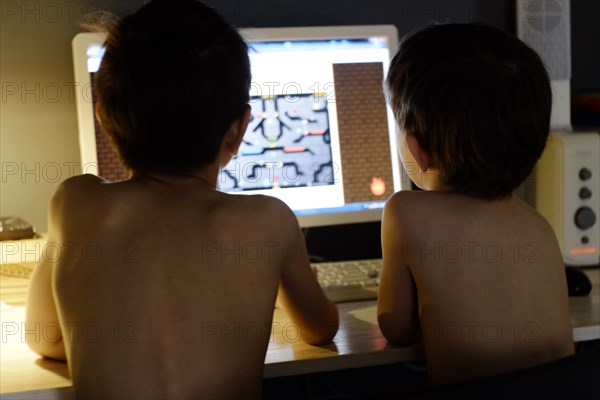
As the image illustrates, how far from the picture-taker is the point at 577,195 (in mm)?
1690

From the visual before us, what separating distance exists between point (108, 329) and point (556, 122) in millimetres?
1247

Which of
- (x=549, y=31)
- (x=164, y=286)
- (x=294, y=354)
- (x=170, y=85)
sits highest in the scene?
(x=549, y=31)

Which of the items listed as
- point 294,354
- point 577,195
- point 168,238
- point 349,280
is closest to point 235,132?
point 168,238

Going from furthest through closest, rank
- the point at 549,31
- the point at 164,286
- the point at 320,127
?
the point at 549,31
the point at 320,127
the point at 164,286

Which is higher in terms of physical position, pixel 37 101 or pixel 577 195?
pixel 37 101

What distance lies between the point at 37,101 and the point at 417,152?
862 millimetres

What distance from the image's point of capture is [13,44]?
1677 mm

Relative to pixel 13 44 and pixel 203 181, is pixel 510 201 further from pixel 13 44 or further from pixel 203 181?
pixel 13 44

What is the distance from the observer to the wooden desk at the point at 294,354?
1.11 metres

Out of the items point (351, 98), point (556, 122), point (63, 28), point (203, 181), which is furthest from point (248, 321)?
point (556, 122)

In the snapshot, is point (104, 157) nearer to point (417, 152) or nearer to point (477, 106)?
point (417, 152)

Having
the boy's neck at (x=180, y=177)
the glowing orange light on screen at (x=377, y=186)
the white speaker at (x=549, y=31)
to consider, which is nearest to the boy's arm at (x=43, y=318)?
the boy's neck at (x=180, y=177)

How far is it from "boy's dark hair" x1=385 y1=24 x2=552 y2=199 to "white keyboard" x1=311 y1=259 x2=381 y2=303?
0.32m

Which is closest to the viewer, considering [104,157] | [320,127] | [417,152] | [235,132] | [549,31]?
[235,132]
